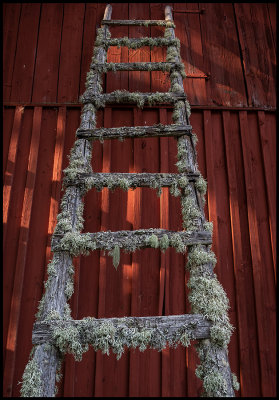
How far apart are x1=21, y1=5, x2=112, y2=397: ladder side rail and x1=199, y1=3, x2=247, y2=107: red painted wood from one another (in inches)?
78.7

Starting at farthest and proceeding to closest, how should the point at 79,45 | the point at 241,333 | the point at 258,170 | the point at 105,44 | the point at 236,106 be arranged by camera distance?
1. the point at 79,45
2. the point at 236,106
3. the point at 258,170
4. the point at 105,44
5. the point at 241,333

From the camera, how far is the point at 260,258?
118 inches

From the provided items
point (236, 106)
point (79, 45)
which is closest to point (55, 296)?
point (236, 106)

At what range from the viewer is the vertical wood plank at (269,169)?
3111 millimetres

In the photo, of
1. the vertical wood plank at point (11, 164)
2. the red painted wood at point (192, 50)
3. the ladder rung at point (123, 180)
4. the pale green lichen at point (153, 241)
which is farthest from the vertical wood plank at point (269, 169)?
the vertical wood plank at point (11, 164)

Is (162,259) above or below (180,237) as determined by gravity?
above

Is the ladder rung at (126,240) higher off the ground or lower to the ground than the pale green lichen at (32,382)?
higher

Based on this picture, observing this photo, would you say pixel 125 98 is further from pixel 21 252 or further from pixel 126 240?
pixel 21 252

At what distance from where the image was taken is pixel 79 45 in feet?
12.5

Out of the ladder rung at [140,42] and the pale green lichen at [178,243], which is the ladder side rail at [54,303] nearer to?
the pale green lichen at [178,243]

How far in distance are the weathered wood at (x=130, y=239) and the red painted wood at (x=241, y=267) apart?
1329 mm

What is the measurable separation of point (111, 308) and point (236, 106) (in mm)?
2437

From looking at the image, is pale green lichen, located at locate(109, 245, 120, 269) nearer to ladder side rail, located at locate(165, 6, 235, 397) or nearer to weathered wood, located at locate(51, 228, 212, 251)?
weathered wood, located at locate(51, 228, 212, 251)

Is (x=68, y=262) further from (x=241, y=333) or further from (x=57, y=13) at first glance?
(x=57, y=13)
